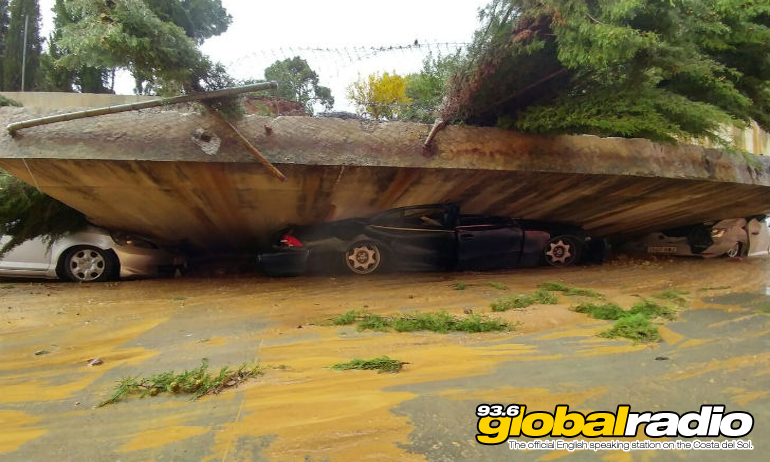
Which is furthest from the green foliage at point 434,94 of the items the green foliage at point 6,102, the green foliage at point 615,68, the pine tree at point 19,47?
the pine tree at point 19,47

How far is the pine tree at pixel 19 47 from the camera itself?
1986 centimetres

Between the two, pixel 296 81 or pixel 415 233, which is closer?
pixel 296 81

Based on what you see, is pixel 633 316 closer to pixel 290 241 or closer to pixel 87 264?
pixel 290 241

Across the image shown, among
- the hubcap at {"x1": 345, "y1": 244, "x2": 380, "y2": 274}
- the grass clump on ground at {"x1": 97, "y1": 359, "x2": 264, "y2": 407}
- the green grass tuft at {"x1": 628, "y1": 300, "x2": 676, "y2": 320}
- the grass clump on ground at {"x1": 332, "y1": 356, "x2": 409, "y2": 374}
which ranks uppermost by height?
the hubcap at {"x1": 345, "y1": 244, "x2": 380, "y2": 274}

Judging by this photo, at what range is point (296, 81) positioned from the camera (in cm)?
553

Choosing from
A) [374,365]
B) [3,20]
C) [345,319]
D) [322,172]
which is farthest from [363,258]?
[3,20]

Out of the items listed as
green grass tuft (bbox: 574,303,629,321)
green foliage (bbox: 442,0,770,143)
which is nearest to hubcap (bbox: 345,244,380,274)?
green foliage (bbox: 442,0,770,143)

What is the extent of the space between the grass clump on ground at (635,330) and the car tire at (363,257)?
349 cm

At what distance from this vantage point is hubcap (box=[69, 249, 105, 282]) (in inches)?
246

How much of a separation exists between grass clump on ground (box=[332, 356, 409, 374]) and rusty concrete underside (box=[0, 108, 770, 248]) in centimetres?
270

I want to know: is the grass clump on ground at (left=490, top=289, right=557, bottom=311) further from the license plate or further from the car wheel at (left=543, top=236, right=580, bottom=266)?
the license plate

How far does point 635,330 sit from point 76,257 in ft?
23.2

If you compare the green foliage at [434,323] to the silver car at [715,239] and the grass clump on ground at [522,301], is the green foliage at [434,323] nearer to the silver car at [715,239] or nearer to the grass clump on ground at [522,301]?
the grass clump on ground at [522,301]

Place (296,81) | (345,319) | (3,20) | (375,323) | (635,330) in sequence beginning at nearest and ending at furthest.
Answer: (635,330) → (375,323) → (345,319) → (296,81) → (3,20)
